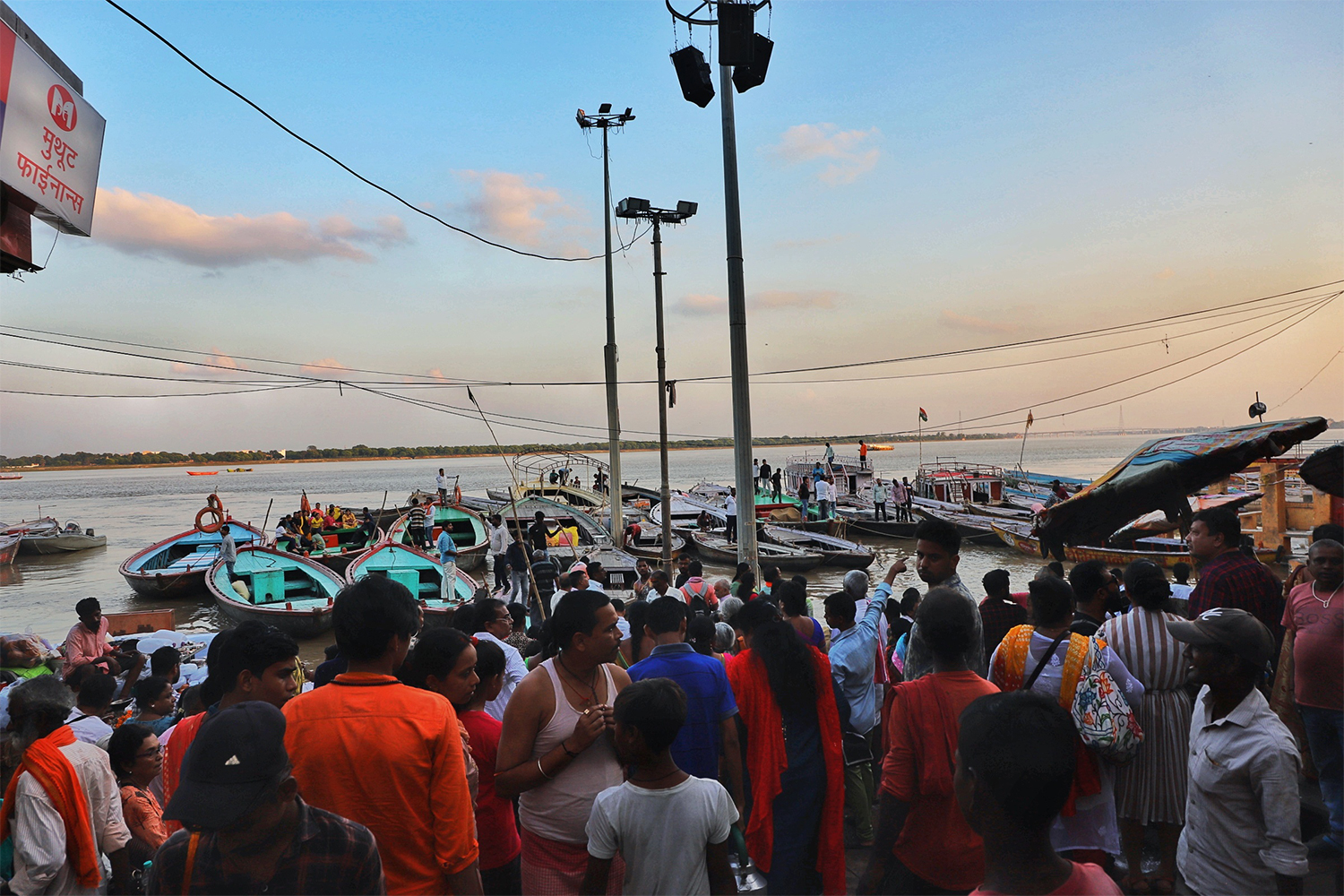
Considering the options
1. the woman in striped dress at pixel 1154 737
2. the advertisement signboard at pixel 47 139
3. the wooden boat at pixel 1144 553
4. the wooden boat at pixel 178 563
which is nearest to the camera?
the woman in striped dress at pixel 1154 737

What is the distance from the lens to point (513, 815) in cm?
321

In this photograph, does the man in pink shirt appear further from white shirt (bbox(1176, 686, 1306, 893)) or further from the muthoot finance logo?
white shirt (bbox(1176, 686, 1306, 893))

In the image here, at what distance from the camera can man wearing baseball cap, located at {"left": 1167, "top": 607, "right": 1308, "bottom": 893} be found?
101 inches

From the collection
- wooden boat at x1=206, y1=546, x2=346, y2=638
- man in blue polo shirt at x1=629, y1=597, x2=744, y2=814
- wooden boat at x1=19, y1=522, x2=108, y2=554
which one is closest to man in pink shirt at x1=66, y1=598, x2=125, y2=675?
wooden boat at x1=206, y1=546, x2=346, y2=638

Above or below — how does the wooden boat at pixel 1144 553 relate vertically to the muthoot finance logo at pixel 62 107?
below

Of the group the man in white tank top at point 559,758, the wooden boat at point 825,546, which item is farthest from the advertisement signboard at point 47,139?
the wooden boat at point 825,546

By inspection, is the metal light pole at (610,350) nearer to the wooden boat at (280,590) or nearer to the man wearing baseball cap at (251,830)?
the wooden boat at (280,590)

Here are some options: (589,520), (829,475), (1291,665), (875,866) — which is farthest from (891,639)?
(829,475)

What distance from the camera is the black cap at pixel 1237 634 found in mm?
2680

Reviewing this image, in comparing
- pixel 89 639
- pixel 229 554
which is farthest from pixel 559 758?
pixel 229 554

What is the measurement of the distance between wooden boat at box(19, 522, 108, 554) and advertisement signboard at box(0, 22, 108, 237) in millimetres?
36901

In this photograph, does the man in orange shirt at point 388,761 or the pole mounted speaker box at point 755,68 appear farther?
the pole mounted speaker box at point 755,68

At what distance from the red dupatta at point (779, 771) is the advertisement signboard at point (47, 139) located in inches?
229

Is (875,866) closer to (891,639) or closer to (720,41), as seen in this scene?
(891,639)
